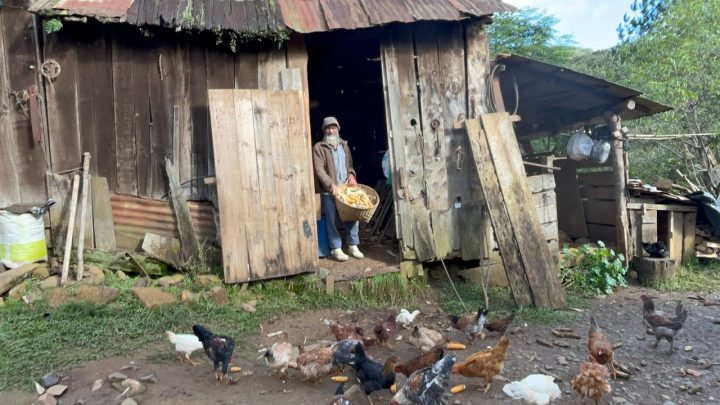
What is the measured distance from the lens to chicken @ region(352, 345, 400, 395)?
12.5 ft

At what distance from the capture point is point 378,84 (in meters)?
11.5

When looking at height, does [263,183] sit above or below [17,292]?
above

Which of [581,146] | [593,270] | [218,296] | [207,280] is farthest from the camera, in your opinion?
[581,146]

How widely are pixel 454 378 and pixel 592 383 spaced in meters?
1.16

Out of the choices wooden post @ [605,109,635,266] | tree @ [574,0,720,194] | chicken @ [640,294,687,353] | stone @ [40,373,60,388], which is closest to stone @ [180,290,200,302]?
stone @ [40,373,60,388]

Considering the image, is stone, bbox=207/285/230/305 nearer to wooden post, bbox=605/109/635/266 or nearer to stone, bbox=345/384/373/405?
stone, bbox=345/384/373/405

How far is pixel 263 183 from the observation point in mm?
6113

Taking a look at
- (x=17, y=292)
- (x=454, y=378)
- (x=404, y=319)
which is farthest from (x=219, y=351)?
(x=17, y=292)

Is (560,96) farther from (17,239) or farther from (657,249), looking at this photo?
(17,239)

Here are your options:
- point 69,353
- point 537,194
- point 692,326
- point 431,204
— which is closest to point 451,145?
point 431,204

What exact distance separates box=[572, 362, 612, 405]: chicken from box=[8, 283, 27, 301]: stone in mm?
5574

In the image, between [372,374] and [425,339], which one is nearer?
[372,374]

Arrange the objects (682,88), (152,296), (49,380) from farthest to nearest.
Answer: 1. (682,88)
2. (152,296)
3. (49,380)

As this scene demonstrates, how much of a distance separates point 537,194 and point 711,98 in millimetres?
8526
